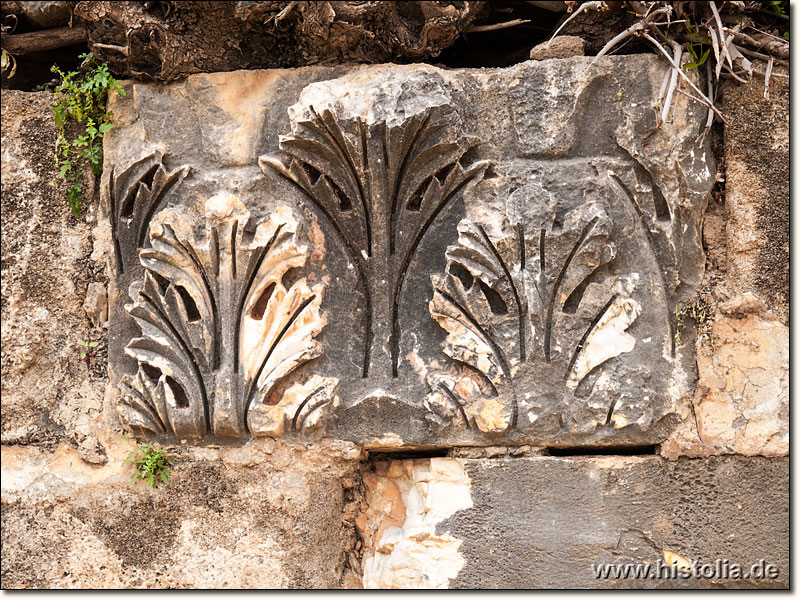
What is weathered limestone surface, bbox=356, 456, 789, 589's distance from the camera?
6.77 ft

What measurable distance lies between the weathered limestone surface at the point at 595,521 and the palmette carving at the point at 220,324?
1.42ft

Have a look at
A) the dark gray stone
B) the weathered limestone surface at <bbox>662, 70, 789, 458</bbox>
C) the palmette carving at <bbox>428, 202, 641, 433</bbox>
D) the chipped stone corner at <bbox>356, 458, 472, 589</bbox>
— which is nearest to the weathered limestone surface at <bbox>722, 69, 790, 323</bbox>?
the weathered limestone surface at <bbox>662, 70, 789, 458</bbox>

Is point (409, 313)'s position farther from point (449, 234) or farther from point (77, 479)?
point (77, 479)

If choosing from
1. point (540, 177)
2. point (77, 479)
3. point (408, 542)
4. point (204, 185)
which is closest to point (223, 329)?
point (204, 185)

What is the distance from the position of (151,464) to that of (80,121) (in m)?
0.92

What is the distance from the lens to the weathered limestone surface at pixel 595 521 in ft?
6.77

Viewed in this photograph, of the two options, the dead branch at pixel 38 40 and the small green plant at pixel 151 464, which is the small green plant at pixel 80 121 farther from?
the small green plant at pixel 151 464

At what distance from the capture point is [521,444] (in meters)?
2.13

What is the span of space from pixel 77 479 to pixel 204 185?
0.80 meters

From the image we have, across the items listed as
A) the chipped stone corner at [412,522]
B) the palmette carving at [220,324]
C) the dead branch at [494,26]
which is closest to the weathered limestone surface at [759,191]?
the dead branch at [494,26]

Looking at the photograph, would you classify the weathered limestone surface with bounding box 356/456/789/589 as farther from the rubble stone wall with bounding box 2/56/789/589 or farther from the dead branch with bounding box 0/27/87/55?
the dead branch with bounding box 0/27/87/55

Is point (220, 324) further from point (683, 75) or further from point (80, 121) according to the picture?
point (683, 75)

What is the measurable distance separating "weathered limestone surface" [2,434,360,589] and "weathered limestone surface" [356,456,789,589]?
22cm

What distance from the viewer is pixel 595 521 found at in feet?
6.82
